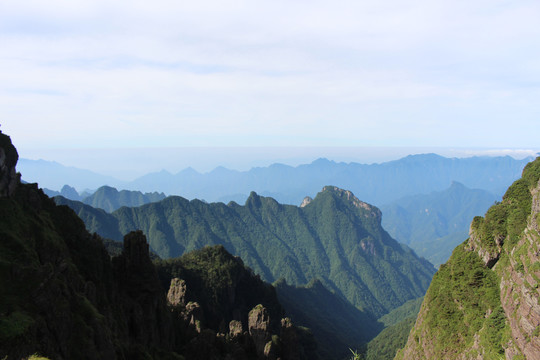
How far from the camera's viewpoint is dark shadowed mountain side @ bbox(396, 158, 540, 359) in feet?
137

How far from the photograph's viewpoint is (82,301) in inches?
1184

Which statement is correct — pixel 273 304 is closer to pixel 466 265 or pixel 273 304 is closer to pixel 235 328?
pixel 235 328

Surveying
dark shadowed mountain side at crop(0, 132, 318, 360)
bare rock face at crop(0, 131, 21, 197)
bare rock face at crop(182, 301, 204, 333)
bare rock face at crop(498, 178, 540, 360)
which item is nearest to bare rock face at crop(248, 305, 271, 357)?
dark shadowed mountain side at crop(0, 132, 318, 360)

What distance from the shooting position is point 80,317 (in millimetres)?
28281

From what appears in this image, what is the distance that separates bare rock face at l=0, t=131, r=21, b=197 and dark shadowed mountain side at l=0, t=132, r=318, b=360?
0.35 ft

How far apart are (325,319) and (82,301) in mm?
144082

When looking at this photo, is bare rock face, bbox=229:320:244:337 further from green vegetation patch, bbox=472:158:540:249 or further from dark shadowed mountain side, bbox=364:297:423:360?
dark shadowed mountain side, bbox=364:297:423:360

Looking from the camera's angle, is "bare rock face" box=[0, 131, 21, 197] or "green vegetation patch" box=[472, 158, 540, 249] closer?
"bare rock face" box=[0, 131, 21, 197]

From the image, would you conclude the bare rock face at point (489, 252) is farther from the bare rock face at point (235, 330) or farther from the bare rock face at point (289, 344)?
the bare rock face at point (235, 330)

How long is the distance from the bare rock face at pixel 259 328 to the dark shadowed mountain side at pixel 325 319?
5277cm

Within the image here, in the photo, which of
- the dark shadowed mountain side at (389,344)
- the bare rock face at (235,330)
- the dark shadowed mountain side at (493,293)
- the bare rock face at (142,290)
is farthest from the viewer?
the dark shadowed mountain side at (389,344)

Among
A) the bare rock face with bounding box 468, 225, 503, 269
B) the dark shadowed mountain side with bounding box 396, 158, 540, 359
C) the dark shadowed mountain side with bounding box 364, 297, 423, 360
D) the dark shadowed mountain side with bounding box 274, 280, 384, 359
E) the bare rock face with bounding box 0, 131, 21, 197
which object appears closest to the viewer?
the bare rock face with bounding box 0, 131, 21, 197

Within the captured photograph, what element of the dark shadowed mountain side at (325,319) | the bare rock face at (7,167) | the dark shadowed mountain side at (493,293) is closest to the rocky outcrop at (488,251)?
the dark shadowed mountain side at (493,293)

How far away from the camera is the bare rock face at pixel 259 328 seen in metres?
63.4
